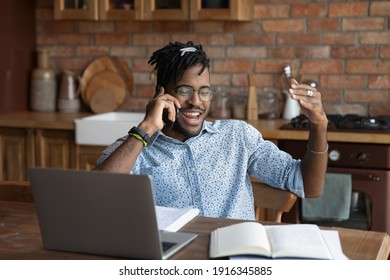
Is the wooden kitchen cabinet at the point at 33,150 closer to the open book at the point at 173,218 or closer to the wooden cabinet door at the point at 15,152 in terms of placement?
the wooden cabinet door at the point at 15,152

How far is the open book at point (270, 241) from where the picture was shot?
1.49 meters

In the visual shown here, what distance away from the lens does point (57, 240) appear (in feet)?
5.25

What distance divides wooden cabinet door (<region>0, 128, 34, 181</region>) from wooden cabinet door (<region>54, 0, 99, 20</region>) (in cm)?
76

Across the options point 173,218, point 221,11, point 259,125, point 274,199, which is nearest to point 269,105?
point 259,125

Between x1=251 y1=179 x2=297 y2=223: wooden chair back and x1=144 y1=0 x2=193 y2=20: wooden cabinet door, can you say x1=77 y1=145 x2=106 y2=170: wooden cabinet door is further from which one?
x1=251 y1=179 x2=297 y2=223: wooden chair back

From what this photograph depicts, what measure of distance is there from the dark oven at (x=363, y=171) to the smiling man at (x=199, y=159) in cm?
118

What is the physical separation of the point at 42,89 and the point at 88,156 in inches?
30.5

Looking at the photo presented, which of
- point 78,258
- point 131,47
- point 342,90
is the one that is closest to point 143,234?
point 78,258

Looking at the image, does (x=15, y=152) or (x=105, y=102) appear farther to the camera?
(x=105, y=102)

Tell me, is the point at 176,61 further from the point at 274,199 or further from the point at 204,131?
the point at 274,199

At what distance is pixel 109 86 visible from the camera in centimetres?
432

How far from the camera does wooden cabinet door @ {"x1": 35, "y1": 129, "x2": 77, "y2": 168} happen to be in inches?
153

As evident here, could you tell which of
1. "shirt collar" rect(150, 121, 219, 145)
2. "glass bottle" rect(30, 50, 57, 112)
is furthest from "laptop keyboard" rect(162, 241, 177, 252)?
"glass bottle" rect(30, 50, 57, 112)
